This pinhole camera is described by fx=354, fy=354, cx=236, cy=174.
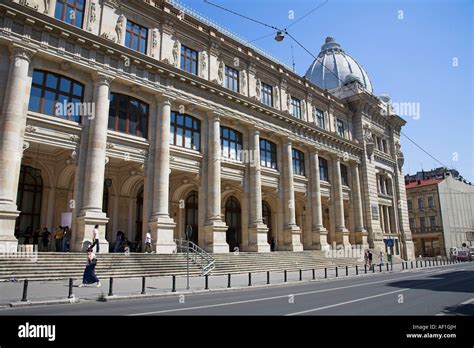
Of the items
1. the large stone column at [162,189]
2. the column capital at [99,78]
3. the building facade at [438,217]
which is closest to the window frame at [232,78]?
the large stone column at [162,189]

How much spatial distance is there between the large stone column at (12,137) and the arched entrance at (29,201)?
594 cm

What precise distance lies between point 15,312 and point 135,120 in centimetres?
Result: 1651

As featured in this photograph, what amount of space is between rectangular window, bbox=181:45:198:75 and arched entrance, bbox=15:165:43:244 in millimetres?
12777

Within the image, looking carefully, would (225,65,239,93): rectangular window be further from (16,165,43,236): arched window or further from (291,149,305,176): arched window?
(16,165,43,236): arched window

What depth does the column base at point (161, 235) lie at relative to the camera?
21.9 metres

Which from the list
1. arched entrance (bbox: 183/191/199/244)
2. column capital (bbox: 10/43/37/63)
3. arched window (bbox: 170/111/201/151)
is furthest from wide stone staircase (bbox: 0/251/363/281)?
column capital (bbox: 10/43/37/63)

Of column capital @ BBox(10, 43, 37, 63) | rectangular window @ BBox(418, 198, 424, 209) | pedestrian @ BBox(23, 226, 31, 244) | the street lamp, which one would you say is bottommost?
pedestrian @ BBox(23, 226, 31, 244)

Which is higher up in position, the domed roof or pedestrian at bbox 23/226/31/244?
the domed roof

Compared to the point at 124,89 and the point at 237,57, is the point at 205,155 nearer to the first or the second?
the point at 124,89

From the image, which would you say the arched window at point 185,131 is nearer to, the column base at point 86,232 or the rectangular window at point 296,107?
the column base at point 86,232

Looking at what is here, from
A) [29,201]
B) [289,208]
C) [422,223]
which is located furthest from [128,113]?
[422,223]

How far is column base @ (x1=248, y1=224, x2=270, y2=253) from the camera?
2819cm

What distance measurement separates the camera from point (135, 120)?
2378 cm
